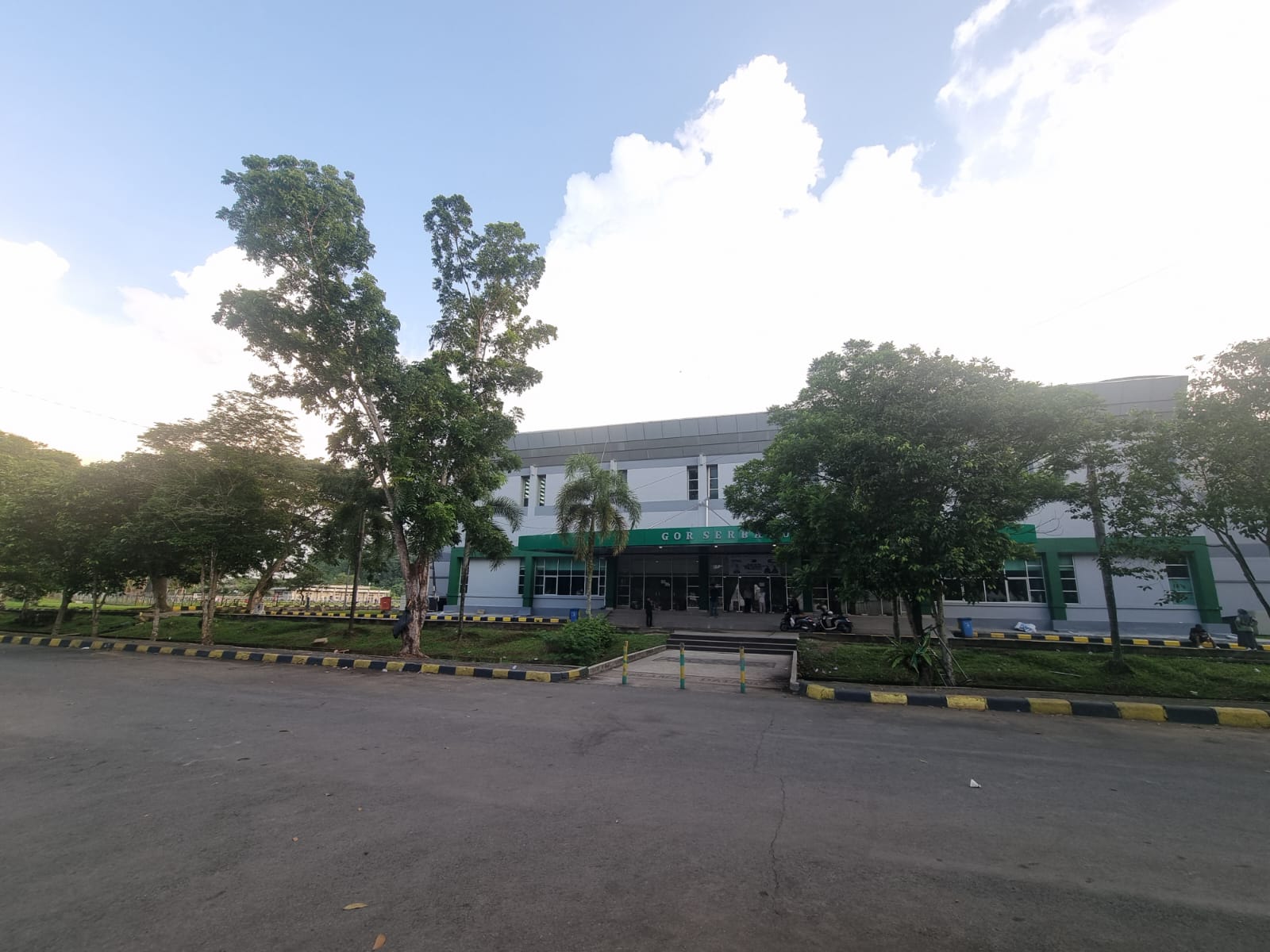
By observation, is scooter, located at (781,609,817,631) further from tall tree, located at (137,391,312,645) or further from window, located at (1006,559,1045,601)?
tall tree, located at (137,391,312,645)

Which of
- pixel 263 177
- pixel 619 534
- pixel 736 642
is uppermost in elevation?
pixel 263 177

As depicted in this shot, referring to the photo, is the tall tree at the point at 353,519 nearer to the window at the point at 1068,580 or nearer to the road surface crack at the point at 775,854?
the road surface crack at the point at 775,854

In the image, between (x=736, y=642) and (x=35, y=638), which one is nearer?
(x=736, y=642)

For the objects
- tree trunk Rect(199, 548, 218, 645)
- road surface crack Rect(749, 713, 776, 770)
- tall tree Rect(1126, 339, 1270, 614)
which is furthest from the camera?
tree trunk Rect(199, 548, 218, 645)

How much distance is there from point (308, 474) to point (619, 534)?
465 inches

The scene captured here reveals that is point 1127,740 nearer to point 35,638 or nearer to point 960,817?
point 960,817

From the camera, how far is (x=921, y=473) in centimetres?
1003

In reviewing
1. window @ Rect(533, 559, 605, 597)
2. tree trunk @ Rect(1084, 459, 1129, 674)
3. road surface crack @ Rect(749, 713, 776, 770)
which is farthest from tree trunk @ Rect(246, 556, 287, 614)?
tree trunk @ Rect(1084, 459, 1129, 674)

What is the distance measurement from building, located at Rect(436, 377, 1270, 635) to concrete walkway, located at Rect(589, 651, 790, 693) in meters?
4.87

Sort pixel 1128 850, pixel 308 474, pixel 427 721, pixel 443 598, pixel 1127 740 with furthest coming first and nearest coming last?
1. pixel 443 598
2. pixel 308 474
3. pixel 427 721
4. pixel 1127 740
5. pixel 1128 850

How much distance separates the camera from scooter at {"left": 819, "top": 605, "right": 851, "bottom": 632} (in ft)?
68.4

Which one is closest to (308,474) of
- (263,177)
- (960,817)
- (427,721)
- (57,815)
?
(263,177)

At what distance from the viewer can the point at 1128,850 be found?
3721mm

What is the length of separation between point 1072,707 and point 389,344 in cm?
1703
